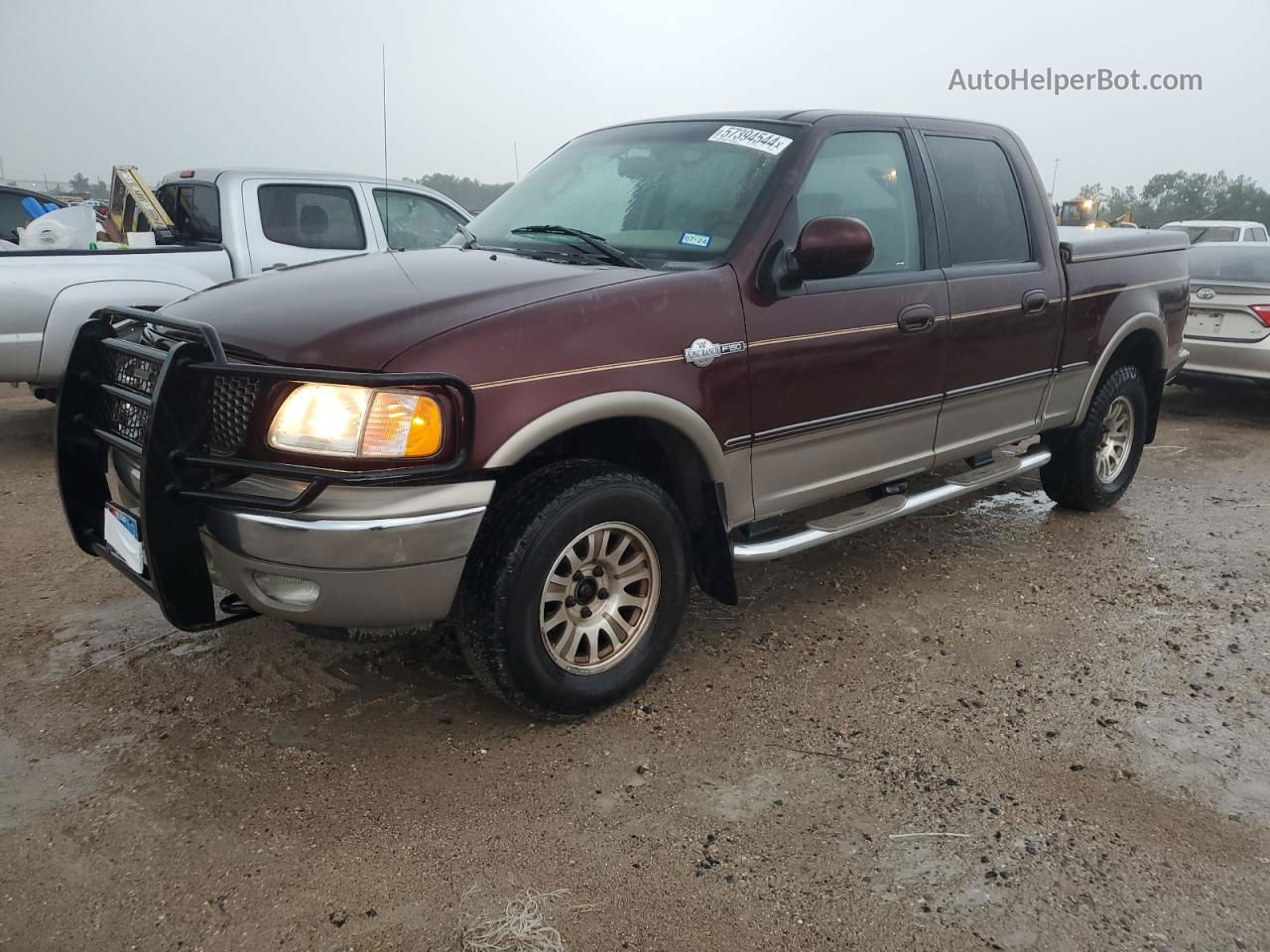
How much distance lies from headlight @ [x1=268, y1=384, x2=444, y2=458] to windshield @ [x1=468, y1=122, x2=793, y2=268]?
3.55 ft

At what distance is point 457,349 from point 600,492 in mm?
624

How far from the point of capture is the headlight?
8.22 ft

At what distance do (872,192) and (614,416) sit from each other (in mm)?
1625

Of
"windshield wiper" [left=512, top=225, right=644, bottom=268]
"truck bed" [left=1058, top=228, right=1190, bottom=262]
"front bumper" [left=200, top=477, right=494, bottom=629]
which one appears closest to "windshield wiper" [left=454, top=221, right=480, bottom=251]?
"windshield wiper" [left=512, top=225, right=644, bottom=268]

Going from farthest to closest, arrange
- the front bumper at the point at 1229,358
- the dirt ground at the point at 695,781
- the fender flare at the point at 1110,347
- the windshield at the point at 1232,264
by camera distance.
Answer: the windshield at the point at 1232,264 → the front bumper at the point at 1229,358 → the fender flare at the point at 1110,347 → the dirt ground at the point at 695,781

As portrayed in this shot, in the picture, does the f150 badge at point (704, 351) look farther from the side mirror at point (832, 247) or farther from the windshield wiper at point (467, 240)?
the windshield wiper at point (467, 240)

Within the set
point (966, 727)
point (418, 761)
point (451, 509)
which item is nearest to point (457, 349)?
point (451, 509)

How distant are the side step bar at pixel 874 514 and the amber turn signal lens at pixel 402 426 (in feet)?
Answer: 4.05

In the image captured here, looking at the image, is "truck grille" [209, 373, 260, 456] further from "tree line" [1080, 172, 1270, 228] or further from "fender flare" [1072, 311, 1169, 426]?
"tree line" [1080, 172, 1270, 228]

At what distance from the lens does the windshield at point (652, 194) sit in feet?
11.1

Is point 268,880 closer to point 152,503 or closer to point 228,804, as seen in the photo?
point 228,804

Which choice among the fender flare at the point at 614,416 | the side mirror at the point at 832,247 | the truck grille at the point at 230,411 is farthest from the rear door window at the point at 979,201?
the truck grille at the point at 230,411

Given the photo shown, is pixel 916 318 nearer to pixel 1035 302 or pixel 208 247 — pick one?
pixel 1035 302

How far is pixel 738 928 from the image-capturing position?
7.34ft
